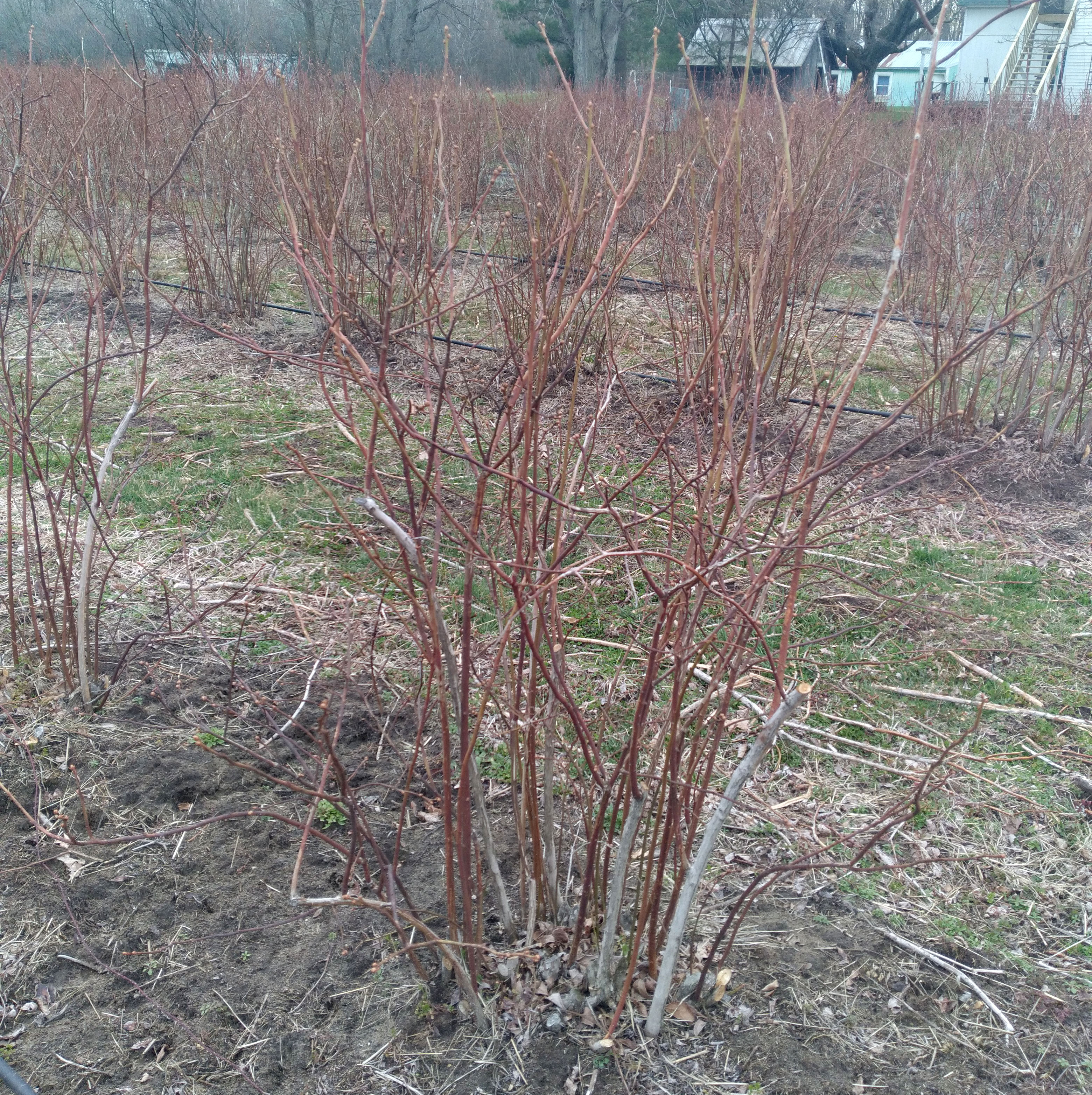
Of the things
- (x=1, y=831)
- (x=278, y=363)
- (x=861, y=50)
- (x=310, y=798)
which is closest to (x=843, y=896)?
(x=310, y=798)

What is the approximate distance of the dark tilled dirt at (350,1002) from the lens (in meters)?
1.79

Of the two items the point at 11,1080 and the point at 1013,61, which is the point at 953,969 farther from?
the point at 1013,61

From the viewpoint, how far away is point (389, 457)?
16.5 feet

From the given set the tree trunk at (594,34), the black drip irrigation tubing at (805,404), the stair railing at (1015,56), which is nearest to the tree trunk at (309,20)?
the tree trunk at (594,34)

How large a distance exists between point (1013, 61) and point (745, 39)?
20.4ft

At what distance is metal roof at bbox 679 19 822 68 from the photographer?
792 inches

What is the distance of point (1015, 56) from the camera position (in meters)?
18.1

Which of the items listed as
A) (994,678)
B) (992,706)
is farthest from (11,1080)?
(994,678)

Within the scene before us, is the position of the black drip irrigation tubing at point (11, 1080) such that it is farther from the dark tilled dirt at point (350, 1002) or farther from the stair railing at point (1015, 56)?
the stair railing at point (1015, 56)

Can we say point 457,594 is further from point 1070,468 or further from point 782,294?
point 1070,468

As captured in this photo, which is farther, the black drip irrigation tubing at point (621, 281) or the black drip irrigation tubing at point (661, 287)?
Result: the black drip irrigation tubing at point (621, 281)

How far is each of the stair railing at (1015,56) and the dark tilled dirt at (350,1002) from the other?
1114cm

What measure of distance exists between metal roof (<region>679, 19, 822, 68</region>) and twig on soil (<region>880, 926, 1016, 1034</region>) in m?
19.8

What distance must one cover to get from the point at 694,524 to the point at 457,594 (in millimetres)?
1584
